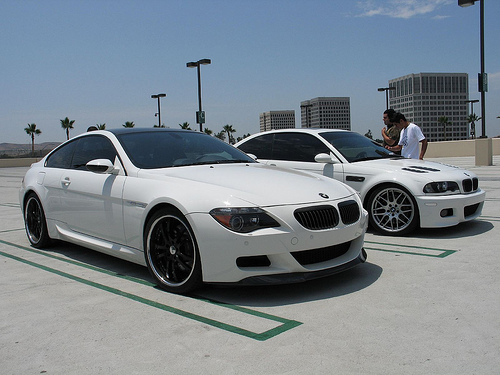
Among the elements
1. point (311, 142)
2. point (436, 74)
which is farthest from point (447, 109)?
point (311, 142)

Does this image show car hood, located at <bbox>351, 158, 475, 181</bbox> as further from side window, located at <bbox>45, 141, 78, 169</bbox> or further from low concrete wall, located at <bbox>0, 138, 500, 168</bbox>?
low concrete wall, located at <bbox>0, 138, 500, 168</bbox>

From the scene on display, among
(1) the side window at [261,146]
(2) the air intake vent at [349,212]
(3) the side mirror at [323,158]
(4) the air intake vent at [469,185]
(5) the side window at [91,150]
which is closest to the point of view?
(2) the air intake vent at [349,212]

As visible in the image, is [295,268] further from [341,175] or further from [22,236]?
[22,236]

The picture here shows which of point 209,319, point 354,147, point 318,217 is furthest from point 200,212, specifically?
point 354,147

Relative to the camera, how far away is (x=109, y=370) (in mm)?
2598

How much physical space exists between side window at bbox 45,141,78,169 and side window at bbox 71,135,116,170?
4.2 inches

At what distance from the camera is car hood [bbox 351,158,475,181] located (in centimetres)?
592

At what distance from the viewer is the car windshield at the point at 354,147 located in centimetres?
671

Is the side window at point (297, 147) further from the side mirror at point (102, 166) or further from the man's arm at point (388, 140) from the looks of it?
the side mirror at point (102, 166)

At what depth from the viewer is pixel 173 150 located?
482 cm

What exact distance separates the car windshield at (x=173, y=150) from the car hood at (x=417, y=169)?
1.87m

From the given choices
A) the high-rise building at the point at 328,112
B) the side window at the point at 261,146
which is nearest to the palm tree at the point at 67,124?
the high-rise building at the point at 328,112

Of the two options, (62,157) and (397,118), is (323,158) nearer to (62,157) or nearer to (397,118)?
(397,118)

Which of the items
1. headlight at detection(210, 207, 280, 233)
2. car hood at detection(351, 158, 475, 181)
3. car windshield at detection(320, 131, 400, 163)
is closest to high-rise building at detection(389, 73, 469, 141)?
car windshield at detection(320, 131, 400, 163)
